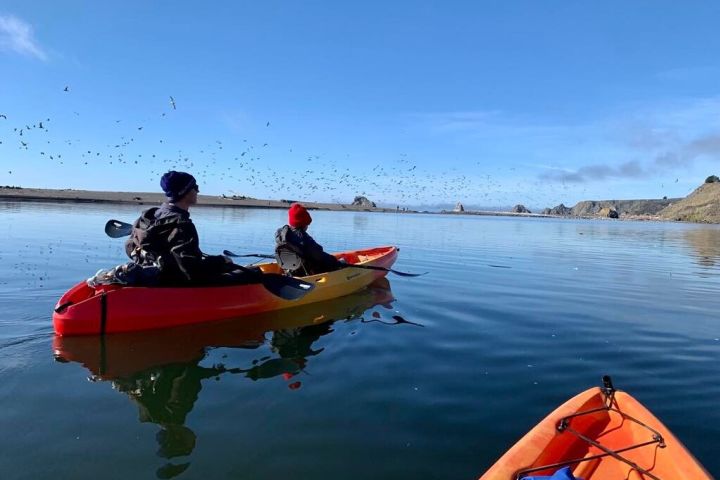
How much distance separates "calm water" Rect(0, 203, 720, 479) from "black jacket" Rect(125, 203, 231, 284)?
1.01 meters

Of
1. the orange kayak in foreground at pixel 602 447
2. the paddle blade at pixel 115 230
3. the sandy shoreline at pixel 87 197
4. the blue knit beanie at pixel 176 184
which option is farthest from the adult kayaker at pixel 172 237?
the sandy shoreline at pixel 87 197

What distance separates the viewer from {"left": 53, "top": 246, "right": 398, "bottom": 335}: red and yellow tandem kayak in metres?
7.20

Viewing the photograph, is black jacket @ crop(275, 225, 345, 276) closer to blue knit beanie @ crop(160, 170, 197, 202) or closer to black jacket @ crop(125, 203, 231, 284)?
black jacket @ crop(125, 203, 231, 284)

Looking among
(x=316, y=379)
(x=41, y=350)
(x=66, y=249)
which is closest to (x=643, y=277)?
(x=316, y=379)

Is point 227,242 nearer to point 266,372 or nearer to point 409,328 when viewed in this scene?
point 409,328

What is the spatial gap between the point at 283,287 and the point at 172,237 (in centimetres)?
220

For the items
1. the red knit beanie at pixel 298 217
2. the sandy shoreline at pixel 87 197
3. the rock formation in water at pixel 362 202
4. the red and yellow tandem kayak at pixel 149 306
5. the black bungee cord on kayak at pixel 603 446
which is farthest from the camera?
the rock formation in water at pixel 362 202

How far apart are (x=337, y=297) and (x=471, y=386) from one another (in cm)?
575

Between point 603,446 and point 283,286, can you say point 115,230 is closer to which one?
point 283,286

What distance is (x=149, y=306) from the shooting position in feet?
25.3

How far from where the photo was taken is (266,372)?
20.8 ft

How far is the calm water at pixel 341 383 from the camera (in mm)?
4238

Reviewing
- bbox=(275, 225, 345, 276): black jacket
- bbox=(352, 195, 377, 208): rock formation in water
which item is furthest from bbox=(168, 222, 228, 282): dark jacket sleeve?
bbox=(352, 195, 377, 208): rock formation in water

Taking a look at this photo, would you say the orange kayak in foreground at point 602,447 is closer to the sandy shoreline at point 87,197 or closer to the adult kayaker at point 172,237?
the adult kayaker at point 172,237
